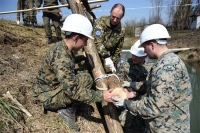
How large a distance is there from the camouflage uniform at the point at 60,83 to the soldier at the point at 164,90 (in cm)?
61

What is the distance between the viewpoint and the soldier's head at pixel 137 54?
128 inches

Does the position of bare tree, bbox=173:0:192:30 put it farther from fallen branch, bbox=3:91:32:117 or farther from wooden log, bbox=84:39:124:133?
fallen branch, bbox=3:91:32:117

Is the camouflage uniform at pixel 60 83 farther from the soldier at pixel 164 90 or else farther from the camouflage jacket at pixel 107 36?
the camouflage jacket at pixel 107 36

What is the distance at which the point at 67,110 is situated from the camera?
2803 millimetres

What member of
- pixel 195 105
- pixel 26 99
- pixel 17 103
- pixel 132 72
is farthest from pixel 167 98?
pixel 195 105

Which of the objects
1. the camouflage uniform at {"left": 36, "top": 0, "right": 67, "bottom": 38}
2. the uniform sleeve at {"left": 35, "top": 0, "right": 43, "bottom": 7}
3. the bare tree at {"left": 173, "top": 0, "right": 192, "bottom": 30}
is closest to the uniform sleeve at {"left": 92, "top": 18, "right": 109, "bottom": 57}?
the camouflage uniform at {"left": 36, "top": 0, "right": 67, "bottom": 38}

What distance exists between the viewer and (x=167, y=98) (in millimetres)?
1901

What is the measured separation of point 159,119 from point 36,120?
1.63 meters

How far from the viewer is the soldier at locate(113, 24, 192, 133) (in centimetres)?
189

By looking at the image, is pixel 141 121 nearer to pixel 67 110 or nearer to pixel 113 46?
pixel 67 110

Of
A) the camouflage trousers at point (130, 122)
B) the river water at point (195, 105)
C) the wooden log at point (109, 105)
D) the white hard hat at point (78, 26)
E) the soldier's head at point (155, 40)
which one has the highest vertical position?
the white hard hat at point (78, 26)

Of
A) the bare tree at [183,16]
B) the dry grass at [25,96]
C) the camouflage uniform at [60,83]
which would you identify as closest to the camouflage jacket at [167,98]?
the camouflage uniform at [60,83]

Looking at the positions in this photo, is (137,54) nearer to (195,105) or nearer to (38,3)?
(195,105)

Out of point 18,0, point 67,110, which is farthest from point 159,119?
point 18,0
